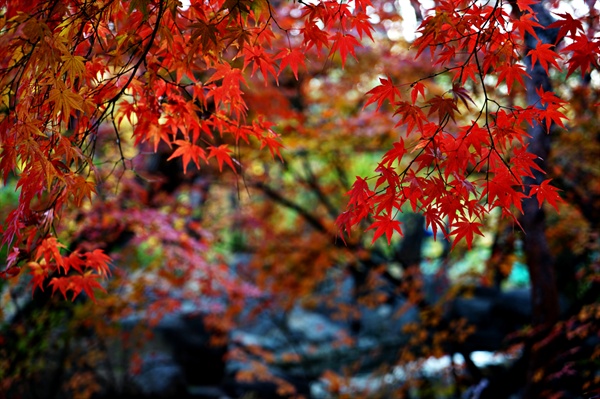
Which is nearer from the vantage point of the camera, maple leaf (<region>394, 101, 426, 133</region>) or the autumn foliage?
the autumn foliage

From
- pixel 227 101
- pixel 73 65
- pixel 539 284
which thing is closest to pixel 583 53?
pixel 227 101

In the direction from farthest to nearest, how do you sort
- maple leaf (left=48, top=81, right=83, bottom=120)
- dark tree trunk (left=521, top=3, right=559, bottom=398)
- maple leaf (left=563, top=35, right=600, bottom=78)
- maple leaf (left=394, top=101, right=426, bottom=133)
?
dark tree trunk (left=521, top=3, right=559, bottom=398) → maple leaf (left=394, top=101, right=426, bottom=133) → maple leaf (left=563, top=35, right=600, bottom=78) → maple leaf (left=48, top=81, right=83, bottom=120)

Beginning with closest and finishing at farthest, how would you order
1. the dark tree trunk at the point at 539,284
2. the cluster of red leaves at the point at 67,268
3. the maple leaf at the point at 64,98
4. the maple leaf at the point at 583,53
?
the maple leaf at the point at 64,98, the maple leaf at the point at 583,53, the cluster of red leaves at the point at 67,268, the dark tree trunk at the point at 539,284

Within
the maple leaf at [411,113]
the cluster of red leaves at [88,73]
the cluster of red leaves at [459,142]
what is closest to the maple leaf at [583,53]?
the cluster of red leaves at [459,142]

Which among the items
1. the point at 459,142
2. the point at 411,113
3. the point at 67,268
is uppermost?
the point at 411,113

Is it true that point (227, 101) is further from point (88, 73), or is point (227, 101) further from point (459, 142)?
point (459, 142)

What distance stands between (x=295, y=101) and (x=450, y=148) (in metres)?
6.95

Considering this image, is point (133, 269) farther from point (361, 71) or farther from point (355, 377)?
point (355, 377)

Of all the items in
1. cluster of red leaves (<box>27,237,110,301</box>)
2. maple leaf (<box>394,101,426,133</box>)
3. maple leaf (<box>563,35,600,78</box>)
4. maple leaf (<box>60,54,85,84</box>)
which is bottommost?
cluster of red leaves (<box>27,237,110,301</box>)

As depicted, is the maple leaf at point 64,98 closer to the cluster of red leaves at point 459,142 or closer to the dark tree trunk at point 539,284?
the cluster of red leaves at point 459,142

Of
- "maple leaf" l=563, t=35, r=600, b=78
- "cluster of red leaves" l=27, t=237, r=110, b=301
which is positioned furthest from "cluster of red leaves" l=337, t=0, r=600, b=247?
"cluster of red leaves" l=27, t=237, r=110, b=301

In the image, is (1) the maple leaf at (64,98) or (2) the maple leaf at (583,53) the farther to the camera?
(2) the maple leaf at (583,53)

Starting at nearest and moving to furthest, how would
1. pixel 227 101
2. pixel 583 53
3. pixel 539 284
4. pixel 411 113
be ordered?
pixel 583 53, pixel 411 113, pixel 227 101, pixel 539 284

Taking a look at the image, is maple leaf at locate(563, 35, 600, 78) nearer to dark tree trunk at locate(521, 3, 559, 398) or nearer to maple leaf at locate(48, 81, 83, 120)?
maple leaf at locate(48, 81, 83, 120)
